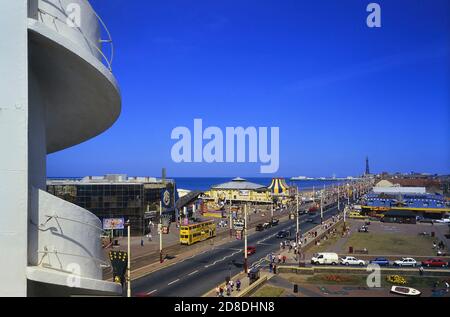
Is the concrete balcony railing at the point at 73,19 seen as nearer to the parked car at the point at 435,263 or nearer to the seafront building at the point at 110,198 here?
the parked car at the point at 435,263

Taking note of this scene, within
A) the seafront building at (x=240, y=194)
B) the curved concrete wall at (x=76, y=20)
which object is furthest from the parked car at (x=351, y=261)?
the seafront building at (x=240, y=194)

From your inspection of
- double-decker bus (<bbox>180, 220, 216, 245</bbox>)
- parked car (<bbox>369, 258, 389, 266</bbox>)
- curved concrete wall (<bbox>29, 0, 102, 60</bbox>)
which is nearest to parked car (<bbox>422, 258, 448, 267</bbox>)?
parked car (<bbox>369, 258, 389, 266</bbox>)

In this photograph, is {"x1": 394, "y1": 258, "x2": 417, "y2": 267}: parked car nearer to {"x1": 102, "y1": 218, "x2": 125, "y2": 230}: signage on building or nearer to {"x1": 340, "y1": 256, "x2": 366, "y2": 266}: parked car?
{"x1": 340, "y1": 256, "x2": 366, "y2": 266}: parked car

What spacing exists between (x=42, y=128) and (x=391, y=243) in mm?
45011

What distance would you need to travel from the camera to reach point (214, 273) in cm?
2867

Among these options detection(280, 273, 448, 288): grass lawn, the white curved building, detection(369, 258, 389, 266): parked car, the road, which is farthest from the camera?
detection(369, 258, 389, 266): parked car

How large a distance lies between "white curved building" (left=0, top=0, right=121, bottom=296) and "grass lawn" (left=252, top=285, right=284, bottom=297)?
18.9 meters

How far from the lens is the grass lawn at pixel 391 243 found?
38812 mm

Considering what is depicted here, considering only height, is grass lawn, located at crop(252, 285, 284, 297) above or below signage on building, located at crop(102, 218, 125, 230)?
below

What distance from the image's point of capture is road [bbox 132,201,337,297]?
23.8 metres

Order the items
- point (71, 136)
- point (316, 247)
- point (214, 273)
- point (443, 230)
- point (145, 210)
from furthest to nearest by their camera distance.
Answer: point (443, 230) < point (145, 210) < point (316, 247) < point (214, 273) < point (71, 136)
